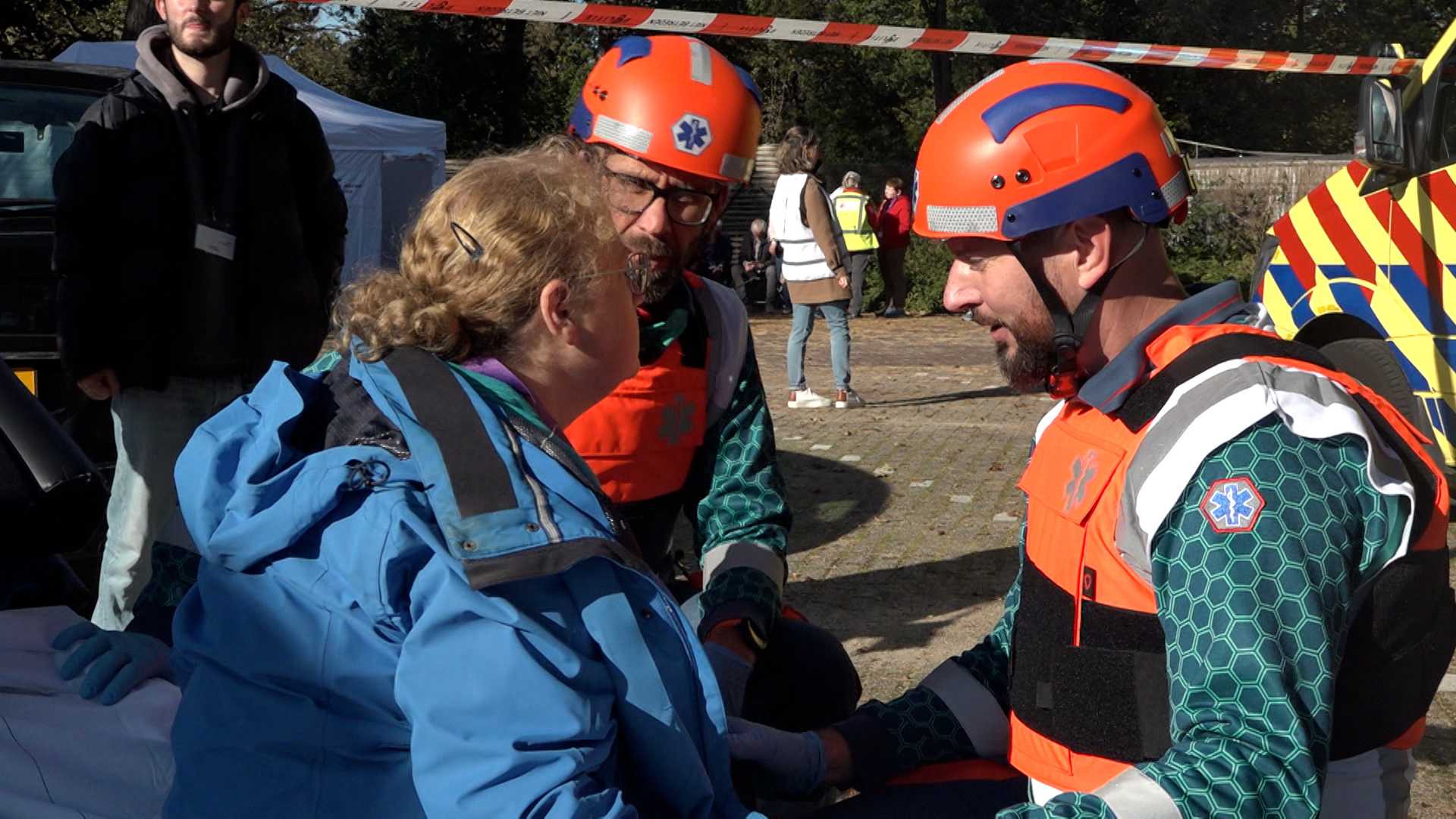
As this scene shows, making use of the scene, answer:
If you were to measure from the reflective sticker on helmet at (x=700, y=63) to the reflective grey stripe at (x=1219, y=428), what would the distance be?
1429 mm

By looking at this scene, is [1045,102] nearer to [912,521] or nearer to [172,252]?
[172,252]

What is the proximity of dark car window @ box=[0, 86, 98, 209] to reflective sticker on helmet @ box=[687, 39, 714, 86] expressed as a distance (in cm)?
289

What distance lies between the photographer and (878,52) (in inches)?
1277

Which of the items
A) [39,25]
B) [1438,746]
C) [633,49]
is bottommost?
[1438,746]

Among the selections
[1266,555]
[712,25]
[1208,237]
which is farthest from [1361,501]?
[1208,237]

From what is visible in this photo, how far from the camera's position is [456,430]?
67.2 inches

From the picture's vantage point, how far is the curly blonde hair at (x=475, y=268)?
1877 mm

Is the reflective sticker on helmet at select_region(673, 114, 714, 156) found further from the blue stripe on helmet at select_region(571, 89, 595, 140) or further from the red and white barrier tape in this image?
the red and white barrier tape

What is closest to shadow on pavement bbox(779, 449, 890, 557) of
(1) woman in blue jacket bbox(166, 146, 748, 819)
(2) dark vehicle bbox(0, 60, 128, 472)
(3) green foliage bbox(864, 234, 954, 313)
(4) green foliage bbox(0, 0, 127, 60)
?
(2) dark vehicle bbox(0, 60, 128, 472)

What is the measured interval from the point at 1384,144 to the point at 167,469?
483 centimetres

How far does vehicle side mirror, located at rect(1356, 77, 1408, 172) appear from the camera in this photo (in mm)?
5926

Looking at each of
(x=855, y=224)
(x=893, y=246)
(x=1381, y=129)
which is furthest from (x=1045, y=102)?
(x=893, y=246)

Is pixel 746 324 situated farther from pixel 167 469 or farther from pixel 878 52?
pixel 878 52

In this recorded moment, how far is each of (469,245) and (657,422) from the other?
1066mm
